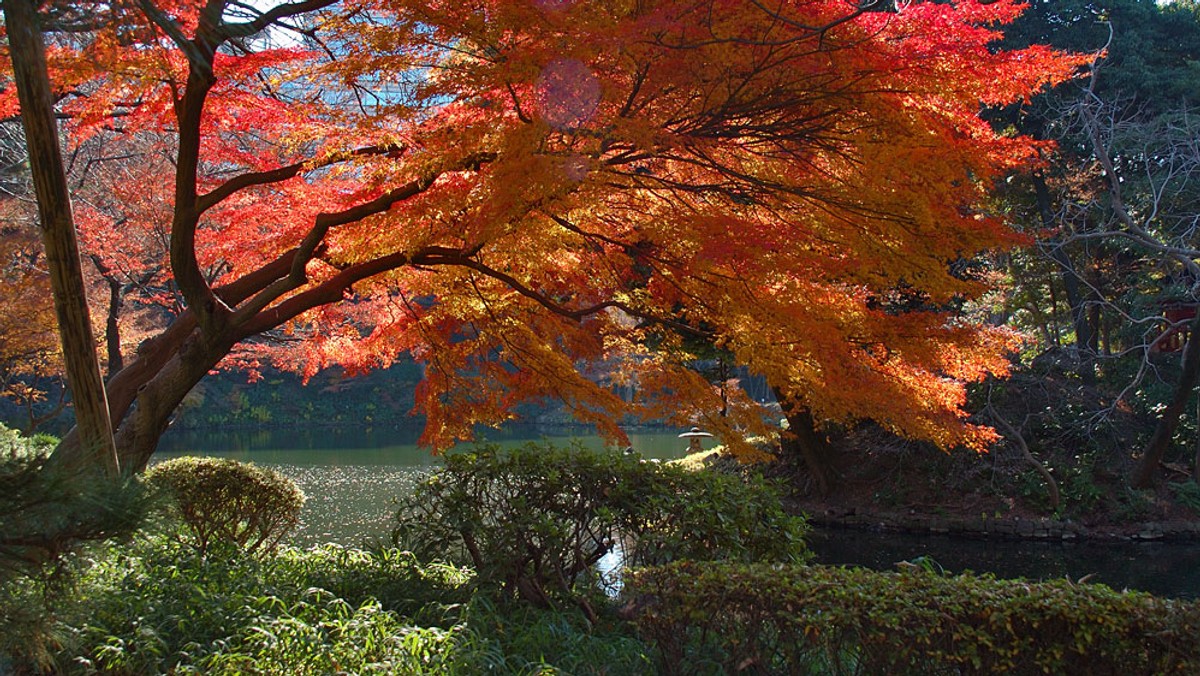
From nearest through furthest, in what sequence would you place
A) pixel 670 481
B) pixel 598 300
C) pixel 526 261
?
pixel 670 481
pixel 526 261
pixel 598 300

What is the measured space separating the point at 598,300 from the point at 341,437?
21.5m

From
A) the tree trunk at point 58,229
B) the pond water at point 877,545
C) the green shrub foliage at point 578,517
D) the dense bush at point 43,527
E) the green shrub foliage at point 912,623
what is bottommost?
the pond water at point 877,545

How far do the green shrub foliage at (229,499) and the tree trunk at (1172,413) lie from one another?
36.1ft

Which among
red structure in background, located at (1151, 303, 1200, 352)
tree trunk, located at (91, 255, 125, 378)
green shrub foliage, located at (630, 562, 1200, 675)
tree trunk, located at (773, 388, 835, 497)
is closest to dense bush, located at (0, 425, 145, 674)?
green shrub foliage, located at (630, 562, 1200, 675)

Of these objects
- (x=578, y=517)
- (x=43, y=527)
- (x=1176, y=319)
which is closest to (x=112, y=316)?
(x=578, y=517)

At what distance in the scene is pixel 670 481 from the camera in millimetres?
3727

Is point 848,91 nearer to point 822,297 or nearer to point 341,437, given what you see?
point 822,297

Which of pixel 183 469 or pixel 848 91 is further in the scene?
pixel 183 469

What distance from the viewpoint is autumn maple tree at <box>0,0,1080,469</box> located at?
12.1ft

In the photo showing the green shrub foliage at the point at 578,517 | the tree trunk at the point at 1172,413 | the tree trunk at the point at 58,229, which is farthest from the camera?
the tree trunk at the point at 1172,413

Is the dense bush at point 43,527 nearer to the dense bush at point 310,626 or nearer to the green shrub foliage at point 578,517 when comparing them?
the dense bush at point 310,626

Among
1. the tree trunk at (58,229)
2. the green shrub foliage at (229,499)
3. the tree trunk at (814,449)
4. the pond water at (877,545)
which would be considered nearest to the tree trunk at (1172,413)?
the pond water at (877,545)

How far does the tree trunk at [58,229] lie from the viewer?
2.96 meters

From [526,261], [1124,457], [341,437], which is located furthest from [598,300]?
[341,437]
